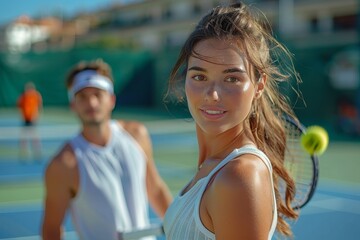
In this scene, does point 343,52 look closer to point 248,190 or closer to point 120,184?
point 120,184

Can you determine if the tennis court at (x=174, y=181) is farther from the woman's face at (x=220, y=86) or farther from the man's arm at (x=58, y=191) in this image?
the man's arm at (x=58, y=191)

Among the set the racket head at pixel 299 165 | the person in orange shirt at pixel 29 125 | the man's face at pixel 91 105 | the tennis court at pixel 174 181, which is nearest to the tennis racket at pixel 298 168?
the racket head at pixel 299 165

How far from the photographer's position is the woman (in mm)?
1179

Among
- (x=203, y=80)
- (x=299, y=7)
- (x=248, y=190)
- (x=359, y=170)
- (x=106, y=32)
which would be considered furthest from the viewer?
(x=106, y=32)

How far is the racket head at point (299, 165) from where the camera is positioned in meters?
1.83

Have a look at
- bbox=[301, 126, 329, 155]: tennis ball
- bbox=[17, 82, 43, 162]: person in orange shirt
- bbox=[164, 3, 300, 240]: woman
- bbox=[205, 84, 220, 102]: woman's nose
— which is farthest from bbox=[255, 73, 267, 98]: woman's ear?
bbox=[17, 82, 43, 162]: person in orange shirt

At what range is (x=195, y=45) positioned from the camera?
4.70 ft

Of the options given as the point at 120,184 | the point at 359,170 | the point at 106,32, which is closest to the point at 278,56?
the point at 120,184

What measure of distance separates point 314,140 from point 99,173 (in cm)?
118

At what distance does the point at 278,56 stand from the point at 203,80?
457 millimetres

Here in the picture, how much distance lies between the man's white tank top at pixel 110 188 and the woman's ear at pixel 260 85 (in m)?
1.38

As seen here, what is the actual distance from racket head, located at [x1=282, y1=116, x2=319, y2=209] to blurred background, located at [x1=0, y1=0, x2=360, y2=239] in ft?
0.33

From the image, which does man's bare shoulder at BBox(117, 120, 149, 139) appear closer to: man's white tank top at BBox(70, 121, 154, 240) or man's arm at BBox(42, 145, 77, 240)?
man's white tank top at BBox(70, 121, 154, 240)

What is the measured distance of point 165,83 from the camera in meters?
2.09
